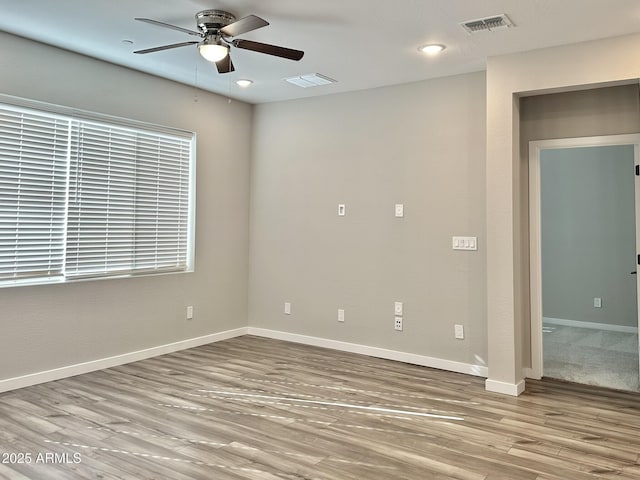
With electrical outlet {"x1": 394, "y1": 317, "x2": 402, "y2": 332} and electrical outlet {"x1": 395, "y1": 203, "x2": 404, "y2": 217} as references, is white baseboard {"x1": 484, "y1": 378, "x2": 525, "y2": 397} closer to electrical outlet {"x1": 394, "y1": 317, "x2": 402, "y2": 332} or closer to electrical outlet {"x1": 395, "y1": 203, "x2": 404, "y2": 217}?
electrical outlet {"x1": 394, "y1": 317, "x2": 402, "y2": 332}

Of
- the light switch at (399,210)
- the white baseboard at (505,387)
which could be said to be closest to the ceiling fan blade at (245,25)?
the light switch at (399,210)

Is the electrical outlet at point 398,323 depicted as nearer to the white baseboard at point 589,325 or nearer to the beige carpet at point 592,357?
the beige carpet at point 592,357

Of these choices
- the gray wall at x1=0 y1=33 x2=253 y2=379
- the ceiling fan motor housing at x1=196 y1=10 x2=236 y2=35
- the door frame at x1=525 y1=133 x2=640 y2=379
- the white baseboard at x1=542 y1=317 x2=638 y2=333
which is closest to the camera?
the ceiling fan motor housing at x1=196 y1=10 x2=236 y2=35

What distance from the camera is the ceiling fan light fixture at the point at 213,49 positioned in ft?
10.4

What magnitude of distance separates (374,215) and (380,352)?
1.42 metres

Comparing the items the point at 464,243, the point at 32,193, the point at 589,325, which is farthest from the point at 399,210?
the point at 589,325

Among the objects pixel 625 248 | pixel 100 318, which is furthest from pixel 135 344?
pixel 625 248

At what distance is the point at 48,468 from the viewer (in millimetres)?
2566

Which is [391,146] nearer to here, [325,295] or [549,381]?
[325,295]

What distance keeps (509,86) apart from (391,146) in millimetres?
1321

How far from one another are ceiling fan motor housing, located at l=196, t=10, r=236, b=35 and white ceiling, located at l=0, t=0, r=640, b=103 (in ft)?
0.14

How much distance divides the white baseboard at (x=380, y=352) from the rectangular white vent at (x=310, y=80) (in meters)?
2.74

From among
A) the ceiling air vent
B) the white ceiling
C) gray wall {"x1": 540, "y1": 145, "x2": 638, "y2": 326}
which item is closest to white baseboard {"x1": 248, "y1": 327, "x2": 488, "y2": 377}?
the white ceiling

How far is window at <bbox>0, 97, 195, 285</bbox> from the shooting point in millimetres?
3812
